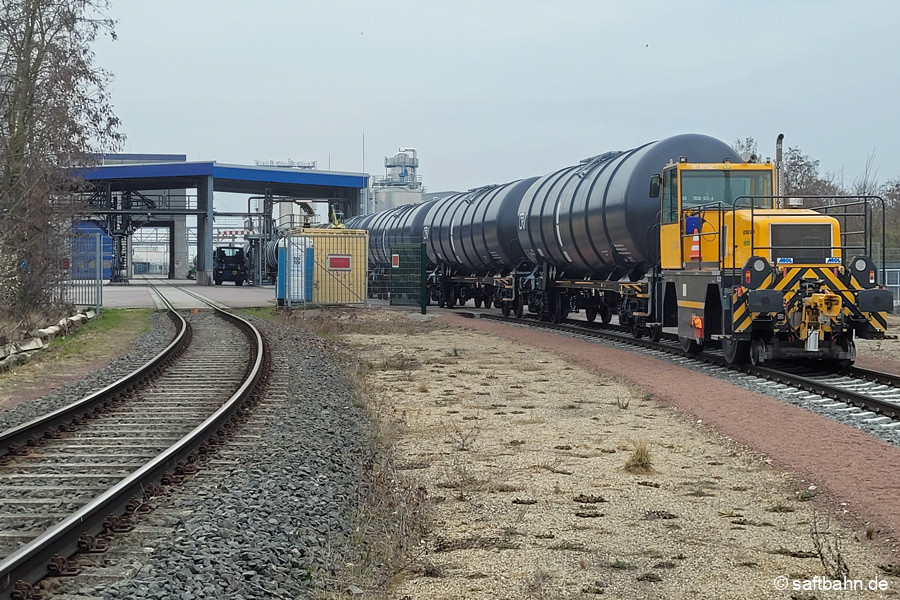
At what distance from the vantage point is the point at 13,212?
21875mm

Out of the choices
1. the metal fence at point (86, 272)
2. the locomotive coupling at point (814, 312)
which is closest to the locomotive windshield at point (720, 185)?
the locomotive coupling at point (814, 312)

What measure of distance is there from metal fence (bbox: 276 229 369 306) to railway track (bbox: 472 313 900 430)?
18.0m

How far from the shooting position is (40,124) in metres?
25.4

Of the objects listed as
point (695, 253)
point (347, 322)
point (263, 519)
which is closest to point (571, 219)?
point (695, 253)

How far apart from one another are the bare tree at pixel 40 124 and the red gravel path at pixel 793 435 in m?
13.6

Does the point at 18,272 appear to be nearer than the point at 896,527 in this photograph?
No

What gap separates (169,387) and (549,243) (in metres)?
12.7

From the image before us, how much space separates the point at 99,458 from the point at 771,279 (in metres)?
9.51

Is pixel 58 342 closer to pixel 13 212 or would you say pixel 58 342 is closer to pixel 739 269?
pixel 13 212

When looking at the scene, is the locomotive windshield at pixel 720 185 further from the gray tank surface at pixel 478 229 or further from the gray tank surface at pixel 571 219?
the gray tank surface at pixel 478 229

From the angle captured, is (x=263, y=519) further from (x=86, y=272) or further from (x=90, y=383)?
(x=86, y=272)

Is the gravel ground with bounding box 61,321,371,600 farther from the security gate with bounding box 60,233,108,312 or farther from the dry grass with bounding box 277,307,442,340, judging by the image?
the security gate with bounding box 60,233,108,312

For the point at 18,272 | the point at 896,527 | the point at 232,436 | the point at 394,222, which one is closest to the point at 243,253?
the point at 394,222

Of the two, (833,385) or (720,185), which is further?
(720,185)
